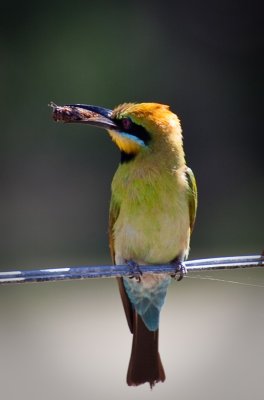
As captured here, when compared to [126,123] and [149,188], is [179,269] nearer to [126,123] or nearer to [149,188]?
[149,188]

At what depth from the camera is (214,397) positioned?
372cm

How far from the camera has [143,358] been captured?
2.85 metres

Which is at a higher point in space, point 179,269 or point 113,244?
point 113,244

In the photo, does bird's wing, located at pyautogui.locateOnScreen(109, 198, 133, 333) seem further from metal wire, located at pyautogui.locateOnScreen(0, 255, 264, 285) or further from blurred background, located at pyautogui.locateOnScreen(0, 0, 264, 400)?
blurred background, located at pyautogui.locateOnScreen(0, 0, 264, 400)

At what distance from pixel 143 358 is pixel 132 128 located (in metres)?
0.60

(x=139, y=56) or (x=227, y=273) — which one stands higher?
(x=139, y=56)

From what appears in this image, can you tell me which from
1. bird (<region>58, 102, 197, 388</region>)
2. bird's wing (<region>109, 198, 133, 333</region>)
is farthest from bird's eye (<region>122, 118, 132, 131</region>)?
bird's wing (<region>109, 198, 133, 333</region>)

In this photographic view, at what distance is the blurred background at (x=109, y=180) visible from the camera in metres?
4.09

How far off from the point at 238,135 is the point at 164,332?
2274 mm

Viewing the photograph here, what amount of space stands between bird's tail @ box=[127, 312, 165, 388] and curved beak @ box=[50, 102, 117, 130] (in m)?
0.54

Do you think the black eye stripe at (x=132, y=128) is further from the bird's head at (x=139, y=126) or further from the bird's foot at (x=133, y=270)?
the bird's foot at (x=133, y=270)

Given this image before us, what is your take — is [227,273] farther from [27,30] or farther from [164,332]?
[27,30]

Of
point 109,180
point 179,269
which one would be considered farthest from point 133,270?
point 109,180

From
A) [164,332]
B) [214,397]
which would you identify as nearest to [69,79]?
[164,332]
